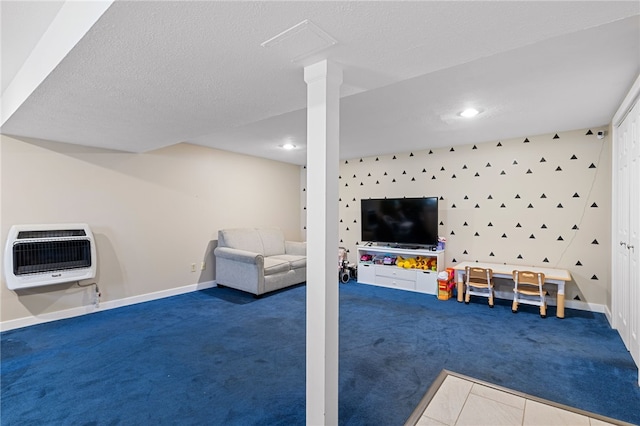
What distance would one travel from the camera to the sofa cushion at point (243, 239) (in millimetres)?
5000

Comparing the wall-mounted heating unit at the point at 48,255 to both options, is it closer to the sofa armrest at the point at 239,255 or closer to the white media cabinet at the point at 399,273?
the sofa armrest at the point at 239,255

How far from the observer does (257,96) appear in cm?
217

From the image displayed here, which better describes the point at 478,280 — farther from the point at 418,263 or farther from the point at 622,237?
the point at 622,237

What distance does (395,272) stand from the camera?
5.01m

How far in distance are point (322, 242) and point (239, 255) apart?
3.20 m

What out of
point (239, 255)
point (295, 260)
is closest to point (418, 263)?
point (295, 260)

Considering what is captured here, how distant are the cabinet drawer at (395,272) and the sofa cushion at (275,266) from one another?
1.55 m

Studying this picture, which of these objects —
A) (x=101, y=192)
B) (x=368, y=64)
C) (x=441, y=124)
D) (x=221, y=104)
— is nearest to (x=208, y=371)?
(x=221, y=104)

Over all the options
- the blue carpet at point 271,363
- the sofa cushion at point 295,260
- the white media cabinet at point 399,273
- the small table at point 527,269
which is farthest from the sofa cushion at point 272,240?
the small table at point 527,269

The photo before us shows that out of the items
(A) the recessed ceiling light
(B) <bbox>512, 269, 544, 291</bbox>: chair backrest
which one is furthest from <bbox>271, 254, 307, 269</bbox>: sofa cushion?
(A) the recessed ceiling light

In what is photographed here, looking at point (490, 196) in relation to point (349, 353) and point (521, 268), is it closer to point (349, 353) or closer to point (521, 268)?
point (521, 268)

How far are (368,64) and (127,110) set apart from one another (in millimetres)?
1987

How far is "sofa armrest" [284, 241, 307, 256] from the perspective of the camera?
561 centimetres

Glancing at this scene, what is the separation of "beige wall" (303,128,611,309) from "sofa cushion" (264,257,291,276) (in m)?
2.34
